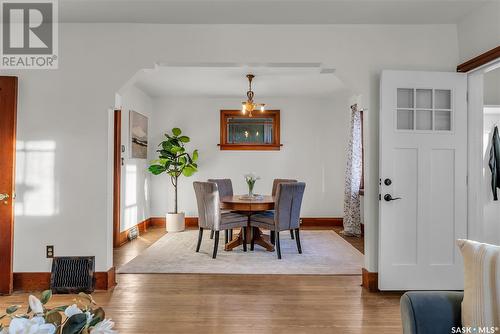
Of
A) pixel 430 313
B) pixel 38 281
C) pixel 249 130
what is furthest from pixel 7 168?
pixel 249 130

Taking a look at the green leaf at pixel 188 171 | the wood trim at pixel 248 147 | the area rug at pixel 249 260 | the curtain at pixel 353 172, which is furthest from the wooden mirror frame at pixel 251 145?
the area rug at pixel 249 260

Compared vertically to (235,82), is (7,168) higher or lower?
lower

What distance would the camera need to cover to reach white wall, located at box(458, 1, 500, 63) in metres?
2.66

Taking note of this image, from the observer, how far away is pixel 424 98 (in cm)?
310

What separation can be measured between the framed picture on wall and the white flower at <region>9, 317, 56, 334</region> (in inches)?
195

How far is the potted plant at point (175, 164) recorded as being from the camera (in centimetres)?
588

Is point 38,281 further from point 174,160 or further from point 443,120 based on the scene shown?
point 443,120

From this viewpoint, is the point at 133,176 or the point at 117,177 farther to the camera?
the point at 133,176

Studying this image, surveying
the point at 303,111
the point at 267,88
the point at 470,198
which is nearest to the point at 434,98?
A: the point at 470,198

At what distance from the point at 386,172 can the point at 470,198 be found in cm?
82

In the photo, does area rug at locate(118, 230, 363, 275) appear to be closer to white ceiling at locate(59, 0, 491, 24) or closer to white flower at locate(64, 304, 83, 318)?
white ceiling at locate(59, 0, 491, 24)

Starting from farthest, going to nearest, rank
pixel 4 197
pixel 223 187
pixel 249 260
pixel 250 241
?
pixel 223 187 < pixel 250 241 < pixel 249 260 < pixel 4 197

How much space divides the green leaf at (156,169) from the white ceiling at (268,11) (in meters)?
3.12

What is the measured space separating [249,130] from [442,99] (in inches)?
151
